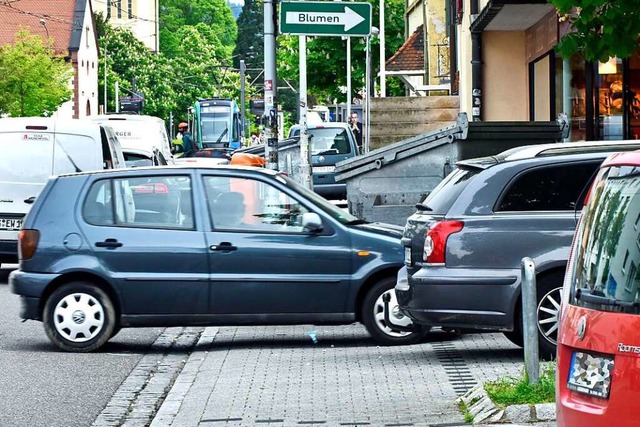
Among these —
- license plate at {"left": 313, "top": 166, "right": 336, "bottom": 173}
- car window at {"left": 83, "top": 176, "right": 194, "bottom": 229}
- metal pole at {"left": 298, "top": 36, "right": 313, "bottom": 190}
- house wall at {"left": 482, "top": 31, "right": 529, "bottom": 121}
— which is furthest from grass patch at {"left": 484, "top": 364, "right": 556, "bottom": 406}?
license plate at {"left": 313, "top": 166, "right": 336, "bottom": 173}

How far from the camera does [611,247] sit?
197 inches

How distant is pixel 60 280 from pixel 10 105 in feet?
166

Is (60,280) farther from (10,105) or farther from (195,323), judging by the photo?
(10,105)

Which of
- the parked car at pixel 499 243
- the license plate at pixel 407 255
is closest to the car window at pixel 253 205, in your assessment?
the license plate at pixel 407 255

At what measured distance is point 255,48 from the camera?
15238 centimetres

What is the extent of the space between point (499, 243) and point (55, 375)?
3524mm

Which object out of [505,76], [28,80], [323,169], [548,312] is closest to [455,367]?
[548,312]

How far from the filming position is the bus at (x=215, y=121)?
2886 inches

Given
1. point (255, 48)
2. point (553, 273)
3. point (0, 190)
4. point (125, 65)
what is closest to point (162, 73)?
point (125, 65)

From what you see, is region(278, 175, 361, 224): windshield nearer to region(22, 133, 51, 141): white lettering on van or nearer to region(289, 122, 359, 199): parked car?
region(22, 133, 51, 141): white lettering on van

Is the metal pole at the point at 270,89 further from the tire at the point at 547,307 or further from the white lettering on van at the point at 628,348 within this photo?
the white lettering on van at the point at 628,348

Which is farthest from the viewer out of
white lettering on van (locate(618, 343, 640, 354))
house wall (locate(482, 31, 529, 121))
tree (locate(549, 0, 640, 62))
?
house wall (locate(482, 31, 529, 121))

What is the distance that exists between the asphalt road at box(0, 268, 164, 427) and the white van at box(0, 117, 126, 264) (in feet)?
12.2

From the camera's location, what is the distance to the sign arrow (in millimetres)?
17125
